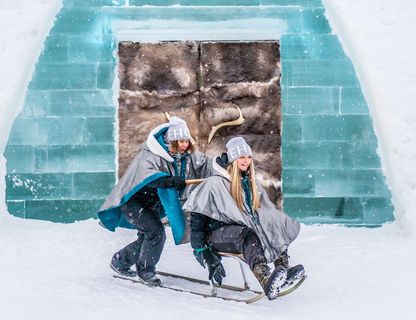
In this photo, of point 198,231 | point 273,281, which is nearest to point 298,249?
point 198,231

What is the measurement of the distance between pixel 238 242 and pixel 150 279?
844 mm

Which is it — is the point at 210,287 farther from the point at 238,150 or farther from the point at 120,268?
the point at 238,150

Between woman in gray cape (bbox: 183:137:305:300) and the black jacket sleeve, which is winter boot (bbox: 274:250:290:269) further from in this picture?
the black jacket sleeve

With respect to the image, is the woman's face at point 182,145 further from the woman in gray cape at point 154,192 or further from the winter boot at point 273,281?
the winter boot at point 273,281

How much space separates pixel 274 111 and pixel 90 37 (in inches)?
74.1

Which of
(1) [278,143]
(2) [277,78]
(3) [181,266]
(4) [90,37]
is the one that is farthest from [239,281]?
(4) [90,37]

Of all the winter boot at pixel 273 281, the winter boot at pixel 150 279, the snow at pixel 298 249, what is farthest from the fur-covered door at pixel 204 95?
the winter boot at pixel 273 281

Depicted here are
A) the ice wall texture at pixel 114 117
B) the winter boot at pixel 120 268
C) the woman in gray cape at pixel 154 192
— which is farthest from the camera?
the ice wall texture at pixel 114 117

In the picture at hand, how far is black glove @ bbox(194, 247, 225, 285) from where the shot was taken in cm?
514

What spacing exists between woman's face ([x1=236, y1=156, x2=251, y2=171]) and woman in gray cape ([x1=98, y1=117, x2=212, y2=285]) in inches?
16.5

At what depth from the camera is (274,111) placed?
7262mm

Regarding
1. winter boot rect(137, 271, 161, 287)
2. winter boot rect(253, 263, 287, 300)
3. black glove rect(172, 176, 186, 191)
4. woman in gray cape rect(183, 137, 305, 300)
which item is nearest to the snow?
winter boot rect(137, 271, 161, 287)

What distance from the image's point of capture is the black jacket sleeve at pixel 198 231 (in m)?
5.17

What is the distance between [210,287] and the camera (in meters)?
5.61
